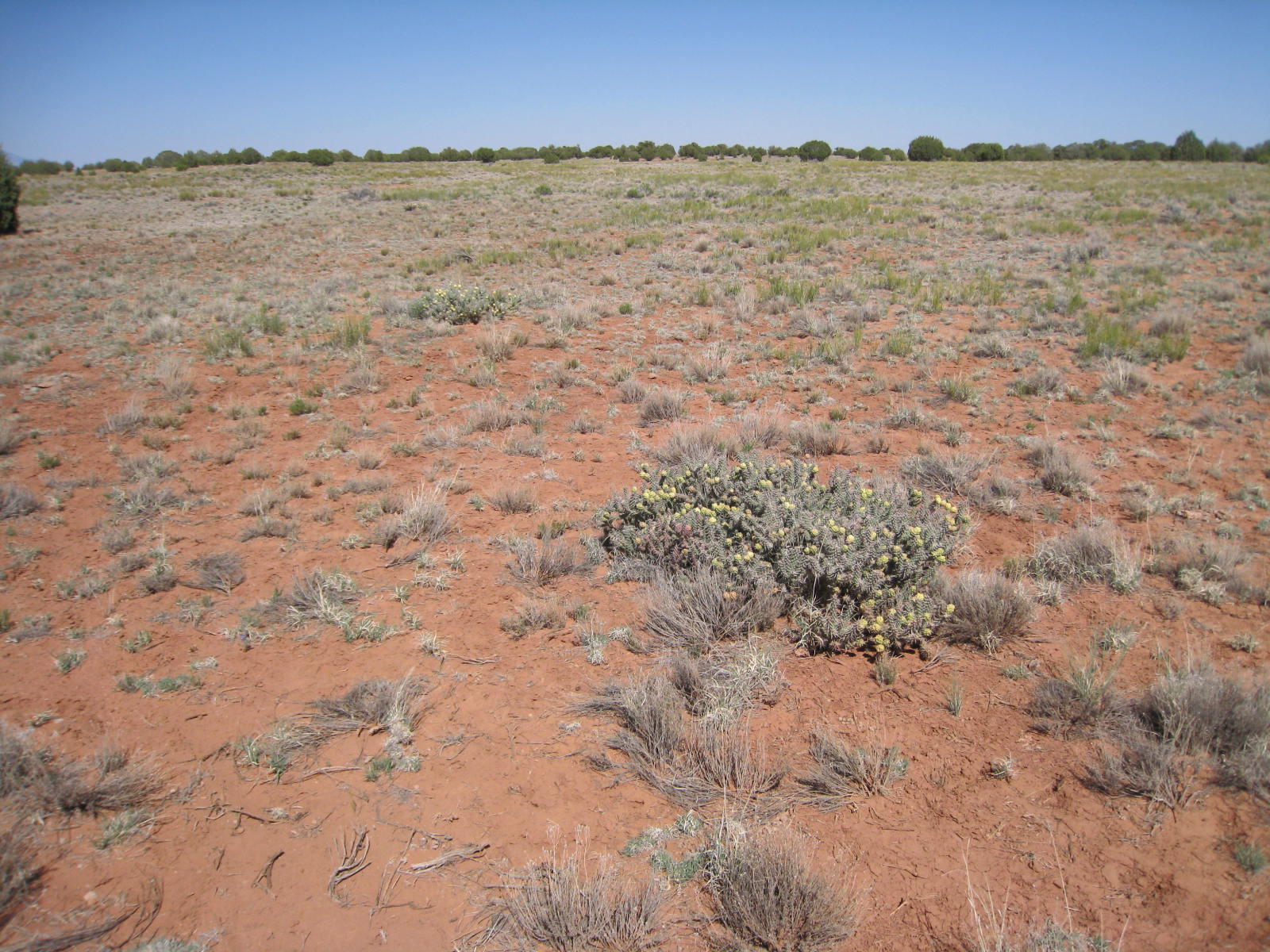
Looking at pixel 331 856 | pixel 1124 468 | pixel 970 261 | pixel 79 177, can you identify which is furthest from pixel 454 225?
pixel 79 177

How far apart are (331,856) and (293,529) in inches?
125

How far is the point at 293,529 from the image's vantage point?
5453 millimetres

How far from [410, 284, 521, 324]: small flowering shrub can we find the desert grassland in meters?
0.65

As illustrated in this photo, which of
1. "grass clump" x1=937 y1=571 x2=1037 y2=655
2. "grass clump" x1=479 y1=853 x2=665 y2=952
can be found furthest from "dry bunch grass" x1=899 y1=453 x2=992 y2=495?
"grass clump" x1=479 y1=853 x2=665 y2=952

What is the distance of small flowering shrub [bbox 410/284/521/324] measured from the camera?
35.9 ft

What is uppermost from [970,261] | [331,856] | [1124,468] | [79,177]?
[79,177]

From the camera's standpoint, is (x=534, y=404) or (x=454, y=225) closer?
(x=534, y=404)

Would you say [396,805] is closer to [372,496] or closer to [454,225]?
[372,496]

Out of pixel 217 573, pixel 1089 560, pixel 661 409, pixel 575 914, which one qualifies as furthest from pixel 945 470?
pixel 217 573

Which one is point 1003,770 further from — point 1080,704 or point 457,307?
point 457,307

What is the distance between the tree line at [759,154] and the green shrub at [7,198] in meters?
26.5

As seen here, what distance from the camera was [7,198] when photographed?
18.6m

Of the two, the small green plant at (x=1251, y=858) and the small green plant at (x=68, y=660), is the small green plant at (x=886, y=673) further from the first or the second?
the small green plant at (x=68, y=660)

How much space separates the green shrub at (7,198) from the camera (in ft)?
60.8
